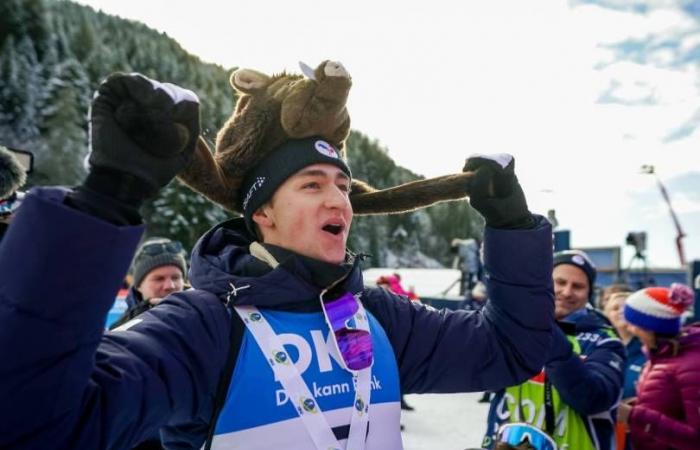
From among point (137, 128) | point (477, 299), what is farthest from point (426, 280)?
point (137, 128)

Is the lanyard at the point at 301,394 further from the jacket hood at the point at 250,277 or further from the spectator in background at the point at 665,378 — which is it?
the spectator in background at the point at 665,378

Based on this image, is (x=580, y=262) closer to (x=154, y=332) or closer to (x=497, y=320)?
(x=497, y=320)

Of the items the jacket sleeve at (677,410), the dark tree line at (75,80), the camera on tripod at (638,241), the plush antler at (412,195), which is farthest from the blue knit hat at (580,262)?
the dark tree line at (75,80)

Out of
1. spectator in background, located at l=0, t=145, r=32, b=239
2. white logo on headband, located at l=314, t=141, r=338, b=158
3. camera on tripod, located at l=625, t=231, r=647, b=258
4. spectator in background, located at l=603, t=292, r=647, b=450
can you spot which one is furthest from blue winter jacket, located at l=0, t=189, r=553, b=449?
camera on tripod, located at l=625, t=231, r=647, b=258

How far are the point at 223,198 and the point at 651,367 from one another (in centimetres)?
255

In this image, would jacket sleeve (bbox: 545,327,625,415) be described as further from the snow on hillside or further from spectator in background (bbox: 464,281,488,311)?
the snow on hillside

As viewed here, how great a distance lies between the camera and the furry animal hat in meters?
1.43

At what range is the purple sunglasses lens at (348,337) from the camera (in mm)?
1292

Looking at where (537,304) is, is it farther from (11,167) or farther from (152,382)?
(11,167)

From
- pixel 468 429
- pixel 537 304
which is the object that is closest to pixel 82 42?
pixel 468 429

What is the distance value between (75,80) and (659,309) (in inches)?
1404

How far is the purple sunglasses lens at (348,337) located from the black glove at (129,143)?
597mm

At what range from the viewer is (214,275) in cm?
131

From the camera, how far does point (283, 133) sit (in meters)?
1.54
